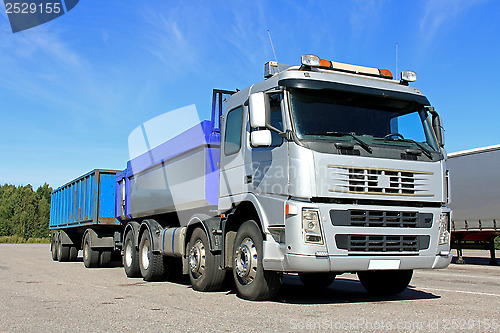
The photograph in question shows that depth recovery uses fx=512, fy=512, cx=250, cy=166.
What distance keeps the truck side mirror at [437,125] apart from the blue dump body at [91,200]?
10.1 meters

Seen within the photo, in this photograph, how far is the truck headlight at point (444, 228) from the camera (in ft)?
22.8

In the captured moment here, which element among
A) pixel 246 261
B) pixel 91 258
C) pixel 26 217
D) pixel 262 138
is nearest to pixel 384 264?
pixel 246 261

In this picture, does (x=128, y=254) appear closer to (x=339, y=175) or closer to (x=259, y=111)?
(x=259, y=111)

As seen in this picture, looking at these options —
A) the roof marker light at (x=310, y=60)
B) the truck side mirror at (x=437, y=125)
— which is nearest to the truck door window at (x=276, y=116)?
the roof marker light at (x=310, y=60)

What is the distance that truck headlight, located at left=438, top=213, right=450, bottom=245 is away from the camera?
6938 millimetres

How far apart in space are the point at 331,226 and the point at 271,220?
2.62 ft

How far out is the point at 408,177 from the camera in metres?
6.66

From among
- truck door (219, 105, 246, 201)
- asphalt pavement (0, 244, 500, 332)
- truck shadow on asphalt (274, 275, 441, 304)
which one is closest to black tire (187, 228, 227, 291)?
asphalt pavement (0, 244, 500, 332)

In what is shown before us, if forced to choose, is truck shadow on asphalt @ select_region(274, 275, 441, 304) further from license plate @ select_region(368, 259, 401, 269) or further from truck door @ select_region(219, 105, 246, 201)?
truck door @ select_region(219, 105, 246, 201)

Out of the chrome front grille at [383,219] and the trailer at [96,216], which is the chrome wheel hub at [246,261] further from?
the trailer at [96,216]

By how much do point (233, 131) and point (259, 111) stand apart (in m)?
1.38

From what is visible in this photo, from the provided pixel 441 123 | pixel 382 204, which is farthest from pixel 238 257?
pixel 441 123

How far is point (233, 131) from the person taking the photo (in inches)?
311

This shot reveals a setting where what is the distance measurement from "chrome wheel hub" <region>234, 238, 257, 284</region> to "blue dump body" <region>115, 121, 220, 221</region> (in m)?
1.22
